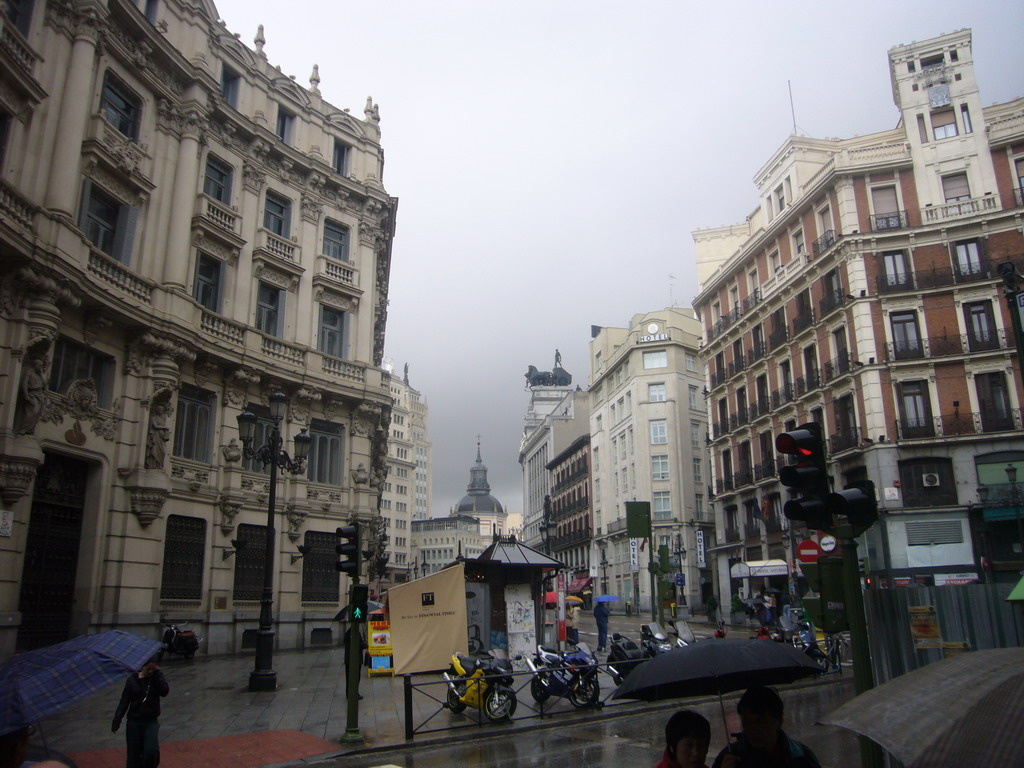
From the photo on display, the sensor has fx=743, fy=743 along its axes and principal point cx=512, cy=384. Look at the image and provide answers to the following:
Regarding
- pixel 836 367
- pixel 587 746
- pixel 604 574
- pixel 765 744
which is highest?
pixel 836 367

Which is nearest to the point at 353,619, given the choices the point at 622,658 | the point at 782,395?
the point at 622,658

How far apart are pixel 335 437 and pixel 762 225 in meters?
30.5

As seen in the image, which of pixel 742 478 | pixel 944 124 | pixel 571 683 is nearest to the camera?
pixel 571 683

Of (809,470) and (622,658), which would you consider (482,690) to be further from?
(809,470)

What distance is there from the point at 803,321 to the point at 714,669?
36154mm

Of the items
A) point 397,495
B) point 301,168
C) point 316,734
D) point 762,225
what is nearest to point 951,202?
point 762,225

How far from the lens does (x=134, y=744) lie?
8.16 meters

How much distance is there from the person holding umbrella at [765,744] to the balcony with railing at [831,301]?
34.2m

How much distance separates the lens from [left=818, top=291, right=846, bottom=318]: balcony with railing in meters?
35.4

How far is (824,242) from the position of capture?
37000 mm

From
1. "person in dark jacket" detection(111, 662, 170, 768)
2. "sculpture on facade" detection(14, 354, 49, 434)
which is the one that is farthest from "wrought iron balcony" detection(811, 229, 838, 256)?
"person in dark jacket" detection(111, 662, 170, 768)

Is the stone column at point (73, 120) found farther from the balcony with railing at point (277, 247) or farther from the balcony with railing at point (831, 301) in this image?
the balcony with railing at point (831, 301)

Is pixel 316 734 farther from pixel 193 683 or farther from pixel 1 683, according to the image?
pixel 1 683

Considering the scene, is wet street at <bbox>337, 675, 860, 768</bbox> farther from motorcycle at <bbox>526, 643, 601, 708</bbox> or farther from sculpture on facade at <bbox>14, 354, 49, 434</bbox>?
sculpture on facade at <bbox>14, 354, 49, 434</bbox>
